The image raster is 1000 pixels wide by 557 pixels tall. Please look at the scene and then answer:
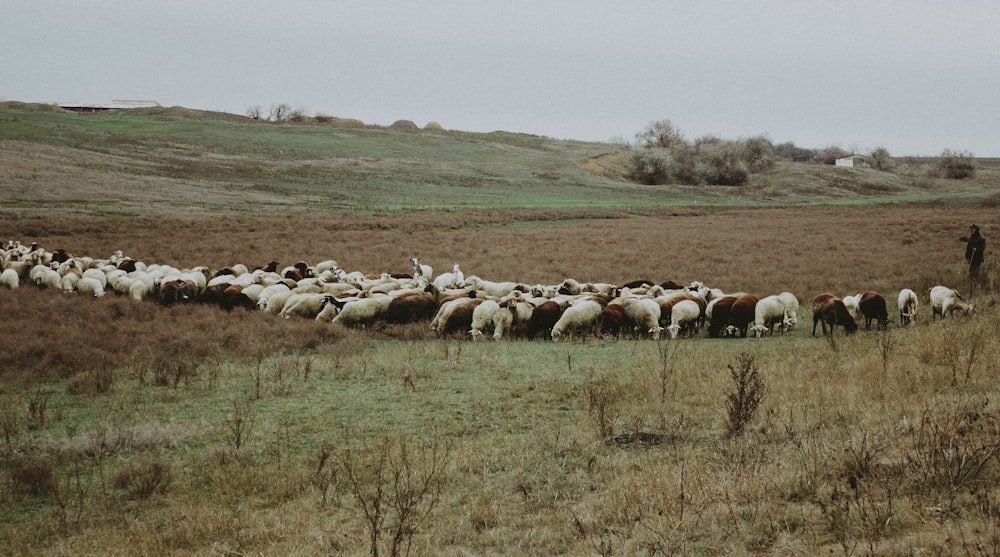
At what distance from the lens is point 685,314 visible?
15.3 m

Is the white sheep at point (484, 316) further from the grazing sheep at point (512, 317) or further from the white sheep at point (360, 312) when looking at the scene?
the white sheep at point (360, 312)

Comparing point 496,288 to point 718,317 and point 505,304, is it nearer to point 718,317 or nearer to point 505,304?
point 505,304

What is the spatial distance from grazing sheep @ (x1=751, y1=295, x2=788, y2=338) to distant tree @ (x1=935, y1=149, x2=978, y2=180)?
432 ft

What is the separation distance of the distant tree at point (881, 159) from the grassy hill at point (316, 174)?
70.1ft

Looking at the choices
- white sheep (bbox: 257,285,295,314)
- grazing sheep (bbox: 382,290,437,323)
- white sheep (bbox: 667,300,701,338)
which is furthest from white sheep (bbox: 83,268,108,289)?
white sheep (bbox: 667,300,701,338)

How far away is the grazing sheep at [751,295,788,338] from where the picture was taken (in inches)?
586

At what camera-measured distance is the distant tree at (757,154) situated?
111 m

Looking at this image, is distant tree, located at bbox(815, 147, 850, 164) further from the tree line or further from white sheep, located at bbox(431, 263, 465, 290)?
white sheep, located at bbox(431, 263, 465, 290)

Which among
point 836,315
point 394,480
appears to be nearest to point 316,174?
point 836,315

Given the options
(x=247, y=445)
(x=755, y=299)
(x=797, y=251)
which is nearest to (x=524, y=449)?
(x=247, y=445)

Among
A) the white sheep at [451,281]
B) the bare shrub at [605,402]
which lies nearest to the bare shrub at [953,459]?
the bare shrub at [605,402]

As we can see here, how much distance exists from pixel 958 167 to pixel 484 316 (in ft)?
453

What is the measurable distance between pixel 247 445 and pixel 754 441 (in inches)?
219

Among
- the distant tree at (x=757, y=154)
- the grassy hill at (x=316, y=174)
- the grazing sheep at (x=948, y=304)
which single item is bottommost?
the grazing sheep at (x=948, y=304)
